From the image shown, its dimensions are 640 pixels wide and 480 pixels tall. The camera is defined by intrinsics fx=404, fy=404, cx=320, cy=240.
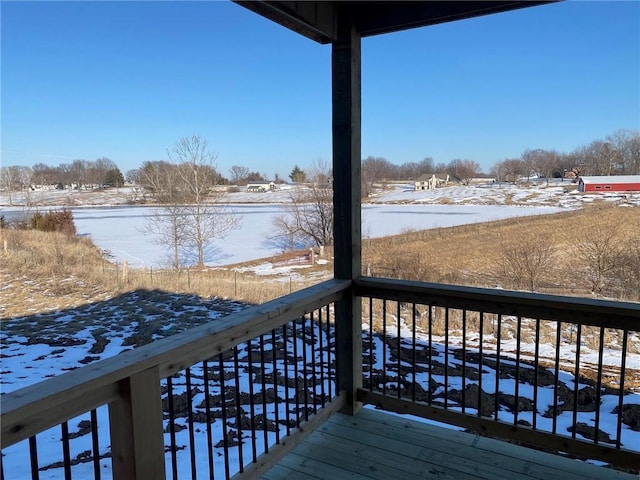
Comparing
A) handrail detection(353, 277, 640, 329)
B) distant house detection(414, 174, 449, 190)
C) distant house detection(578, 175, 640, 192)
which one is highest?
distant house detection(414, 174, 449, 190)

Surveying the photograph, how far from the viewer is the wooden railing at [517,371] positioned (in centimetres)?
179

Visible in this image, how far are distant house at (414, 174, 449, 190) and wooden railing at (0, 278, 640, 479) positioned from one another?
2445 mm

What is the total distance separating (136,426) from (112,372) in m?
0.21

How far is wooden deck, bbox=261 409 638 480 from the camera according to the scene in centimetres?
179

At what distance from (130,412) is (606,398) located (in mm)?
3628

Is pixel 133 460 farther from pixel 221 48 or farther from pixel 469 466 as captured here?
pixel 221 48

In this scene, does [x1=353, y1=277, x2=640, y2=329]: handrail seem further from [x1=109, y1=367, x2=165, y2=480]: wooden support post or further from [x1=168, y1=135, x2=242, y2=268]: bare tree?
[x1=168, y1=135, x2=242, y2=268]: bare tree

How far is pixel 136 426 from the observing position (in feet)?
3.74

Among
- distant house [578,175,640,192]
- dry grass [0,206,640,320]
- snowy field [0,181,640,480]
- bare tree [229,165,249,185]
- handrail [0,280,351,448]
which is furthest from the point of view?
bare tree [229,165,249,185]

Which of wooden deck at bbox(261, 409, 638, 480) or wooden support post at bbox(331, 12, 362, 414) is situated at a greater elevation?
wooden support post at bbox(331, 12, 362, 414)

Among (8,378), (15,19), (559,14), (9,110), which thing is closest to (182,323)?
(8,378)

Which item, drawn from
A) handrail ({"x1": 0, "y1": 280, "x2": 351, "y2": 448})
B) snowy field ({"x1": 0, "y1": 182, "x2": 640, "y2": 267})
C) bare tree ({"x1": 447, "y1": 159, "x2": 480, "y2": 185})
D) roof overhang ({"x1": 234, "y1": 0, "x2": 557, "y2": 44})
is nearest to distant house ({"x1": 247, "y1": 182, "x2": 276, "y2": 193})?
snowy field ({"x1": 0, "y1": 182, "x2": 640, "y2": 267})

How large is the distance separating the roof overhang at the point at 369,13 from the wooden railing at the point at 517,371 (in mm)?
1310

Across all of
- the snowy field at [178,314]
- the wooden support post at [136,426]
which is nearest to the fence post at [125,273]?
the snowy field at [178,314]
